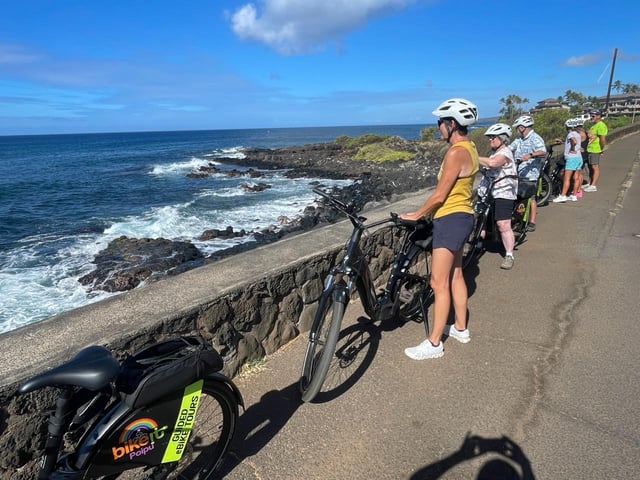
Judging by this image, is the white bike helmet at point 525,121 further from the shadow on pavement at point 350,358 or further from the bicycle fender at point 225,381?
the bicycle fender at point 225,381

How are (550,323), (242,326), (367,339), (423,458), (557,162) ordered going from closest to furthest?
(423,458) < (242,326) < (367,339) < (550,323) < (557,162)

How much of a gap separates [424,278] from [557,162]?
826cm

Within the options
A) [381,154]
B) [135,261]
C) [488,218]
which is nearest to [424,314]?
[488,218]

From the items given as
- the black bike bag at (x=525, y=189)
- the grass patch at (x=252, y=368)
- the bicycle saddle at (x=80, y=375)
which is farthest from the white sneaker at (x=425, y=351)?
the black bike bag at (x=525, y=189)

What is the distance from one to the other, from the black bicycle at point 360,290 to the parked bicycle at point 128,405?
83 cm

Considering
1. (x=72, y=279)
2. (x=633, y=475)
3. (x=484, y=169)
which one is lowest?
(x=72, y=279)

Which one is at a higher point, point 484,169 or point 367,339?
point 484,169

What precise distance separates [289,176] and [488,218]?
93.1 feet

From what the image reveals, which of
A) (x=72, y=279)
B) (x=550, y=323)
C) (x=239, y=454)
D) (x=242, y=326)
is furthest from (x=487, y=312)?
(x=72, y=279)

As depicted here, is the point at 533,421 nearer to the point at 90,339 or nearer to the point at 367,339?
the point at 367,339

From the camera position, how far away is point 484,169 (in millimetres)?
5910

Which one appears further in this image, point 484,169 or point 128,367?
point 484,169

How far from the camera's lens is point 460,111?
327 centimetres

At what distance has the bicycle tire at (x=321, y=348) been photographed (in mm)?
2854
